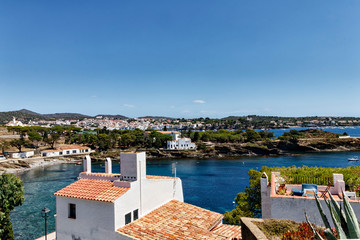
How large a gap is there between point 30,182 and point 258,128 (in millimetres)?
168077

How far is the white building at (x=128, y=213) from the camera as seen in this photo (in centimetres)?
839

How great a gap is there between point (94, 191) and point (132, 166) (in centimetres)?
165

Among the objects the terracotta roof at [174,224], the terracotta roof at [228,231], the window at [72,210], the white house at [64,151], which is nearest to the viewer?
the terracotta roof at [174,224]

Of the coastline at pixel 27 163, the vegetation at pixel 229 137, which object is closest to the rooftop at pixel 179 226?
the coastline at pixel 27 163

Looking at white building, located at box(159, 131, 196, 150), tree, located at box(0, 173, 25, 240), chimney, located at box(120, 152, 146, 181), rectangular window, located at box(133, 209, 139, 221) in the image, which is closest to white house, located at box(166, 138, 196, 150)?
white building, located at box(159, 131, 196, 150)

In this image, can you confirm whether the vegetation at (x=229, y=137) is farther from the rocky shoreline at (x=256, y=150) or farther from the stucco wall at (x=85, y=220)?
the stucco wall at (x=85, y=220)

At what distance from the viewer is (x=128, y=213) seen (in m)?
8.95

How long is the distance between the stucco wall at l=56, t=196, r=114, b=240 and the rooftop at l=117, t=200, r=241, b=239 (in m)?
0.65

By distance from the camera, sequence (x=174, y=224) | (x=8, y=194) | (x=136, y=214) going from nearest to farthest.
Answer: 1. (x=174, y=224)
2. (x=136, y=214)
3. (x=8, y=194)

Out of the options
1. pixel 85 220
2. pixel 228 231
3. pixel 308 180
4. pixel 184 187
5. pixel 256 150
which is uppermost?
pixel 308 180

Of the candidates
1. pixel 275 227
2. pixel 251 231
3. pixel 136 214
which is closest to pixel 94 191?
pixel 136 214

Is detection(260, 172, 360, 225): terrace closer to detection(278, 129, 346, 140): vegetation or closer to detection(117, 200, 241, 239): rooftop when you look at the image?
detection(117, 200, 241, 239): rooftop

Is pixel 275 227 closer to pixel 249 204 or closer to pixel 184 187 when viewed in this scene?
pixel 249 204

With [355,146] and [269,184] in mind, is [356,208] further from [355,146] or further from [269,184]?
[355,146]
